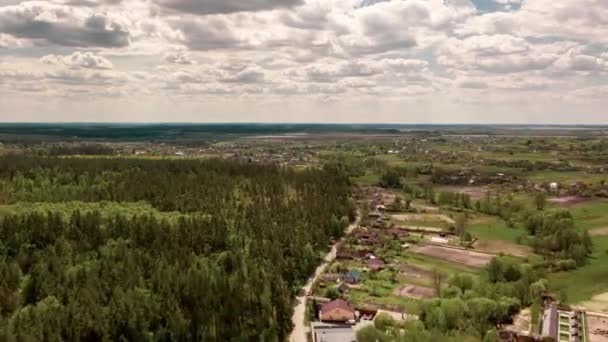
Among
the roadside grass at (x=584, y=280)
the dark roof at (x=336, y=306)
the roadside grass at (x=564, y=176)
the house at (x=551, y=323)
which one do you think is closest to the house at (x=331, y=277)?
the dark roof at (x=336, y=306)

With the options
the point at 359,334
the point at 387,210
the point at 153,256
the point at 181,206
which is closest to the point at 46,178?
the point at 181,206

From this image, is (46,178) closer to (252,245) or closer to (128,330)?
(252,245)

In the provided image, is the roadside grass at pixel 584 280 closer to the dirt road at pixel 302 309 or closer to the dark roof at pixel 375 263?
the dark roof at pixel 375 263

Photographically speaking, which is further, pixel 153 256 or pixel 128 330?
pixel 153 256

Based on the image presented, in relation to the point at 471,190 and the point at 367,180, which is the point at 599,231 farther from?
the point at 367,180

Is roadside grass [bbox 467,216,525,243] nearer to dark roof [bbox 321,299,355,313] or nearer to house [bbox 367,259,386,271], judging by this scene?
house [bbox 367,259,386,271]
